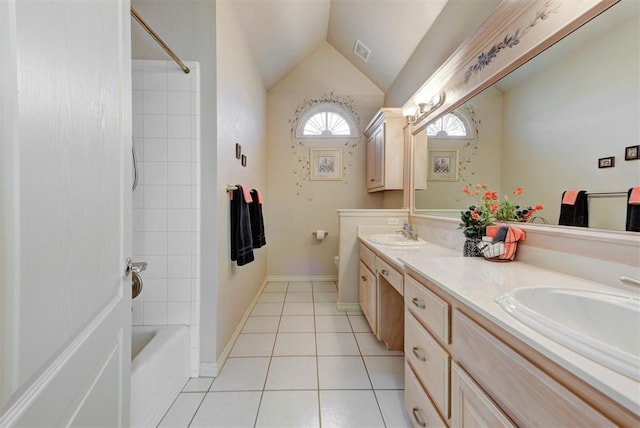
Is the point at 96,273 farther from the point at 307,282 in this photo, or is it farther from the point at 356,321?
the point at 307,282

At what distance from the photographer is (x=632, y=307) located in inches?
26.2

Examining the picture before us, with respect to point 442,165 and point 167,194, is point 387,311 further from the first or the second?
point 167,194

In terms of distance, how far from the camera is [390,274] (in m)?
1.65

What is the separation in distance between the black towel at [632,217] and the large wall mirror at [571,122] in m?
0.01

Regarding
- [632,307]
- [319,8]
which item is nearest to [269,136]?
[319,8]

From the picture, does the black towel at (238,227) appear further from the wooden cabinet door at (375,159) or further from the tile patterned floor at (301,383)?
the wooden cabinet door at (375,159)

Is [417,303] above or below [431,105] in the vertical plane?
below

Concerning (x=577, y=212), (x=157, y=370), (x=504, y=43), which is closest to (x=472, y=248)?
(x=577, y=212)

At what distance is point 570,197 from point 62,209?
5.14 feet

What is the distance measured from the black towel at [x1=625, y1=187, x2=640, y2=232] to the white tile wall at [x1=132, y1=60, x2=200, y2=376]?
1.94m

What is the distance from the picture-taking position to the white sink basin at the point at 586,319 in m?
0.48

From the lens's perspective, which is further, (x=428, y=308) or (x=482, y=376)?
(x=428, y=308)

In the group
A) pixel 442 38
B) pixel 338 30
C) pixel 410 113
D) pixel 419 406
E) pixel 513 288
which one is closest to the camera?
pixel 513 288

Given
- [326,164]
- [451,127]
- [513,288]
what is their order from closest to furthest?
[513,288], [451,127], [326,164]
